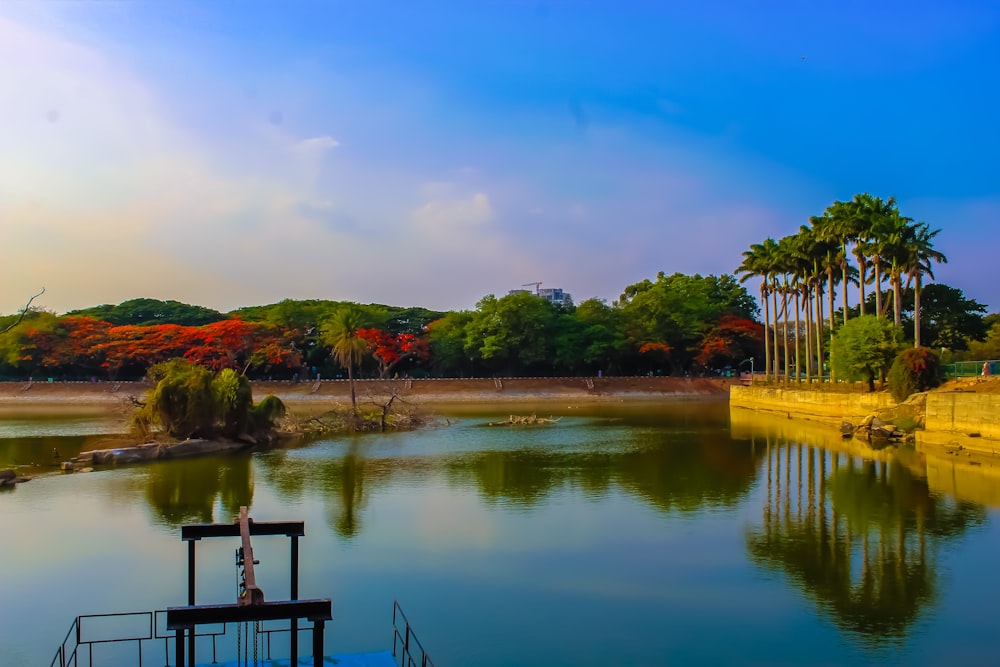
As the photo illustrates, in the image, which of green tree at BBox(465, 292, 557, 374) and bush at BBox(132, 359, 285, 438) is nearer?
bush at BBox(132, 359, 285, 438)

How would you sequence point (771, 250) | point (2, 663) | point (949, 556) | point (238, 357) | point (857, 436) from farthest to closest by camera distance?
point (238, 357) < point (771, 250) < point (857, 436) < point (949, 556) < point (2, 663)

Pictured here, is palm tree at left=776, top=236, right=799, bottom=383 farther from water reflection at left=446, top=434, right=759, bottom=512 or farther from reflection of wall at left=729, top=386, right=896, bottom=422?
water reflection at left=446, top=434, right=759, bottom=512

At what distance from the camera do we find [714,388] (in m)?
84.8

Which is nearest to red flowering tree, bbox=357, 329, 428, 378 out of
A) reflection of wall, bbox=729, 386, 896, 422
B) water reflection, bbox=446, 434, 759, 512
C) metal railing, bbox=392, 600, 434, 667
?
reflection of wall, bbox=729, 386, 896, 422

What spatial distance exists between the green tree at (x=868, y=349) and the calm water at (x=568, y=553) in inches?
507

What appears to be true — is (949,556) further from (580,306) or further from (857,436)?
(580,306)

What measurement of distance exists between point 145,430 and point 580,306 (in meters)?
67.5

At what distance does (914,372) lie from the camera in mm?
40125

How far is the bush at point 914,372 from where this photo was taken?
40.2 meters

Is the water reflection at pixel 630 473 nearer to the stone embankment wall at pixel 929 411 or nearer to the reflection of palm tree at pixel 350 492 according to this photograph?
the reflection of palm tree at pixel 350 492

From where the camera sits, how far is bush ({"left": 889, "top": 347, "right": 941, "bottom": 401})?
40.2 m

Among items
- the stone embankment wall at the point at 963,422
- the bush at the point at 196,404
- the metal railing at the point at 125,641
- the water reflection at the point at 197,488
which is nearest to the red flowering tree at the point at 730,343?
the stone embankment wall at the point at 963,422

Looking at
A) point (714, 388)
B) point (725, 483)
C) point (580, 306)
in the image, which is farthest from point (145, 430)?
point (580, 306)

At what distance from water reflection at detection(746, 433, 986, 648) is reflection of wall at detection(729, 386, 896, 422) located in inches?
567
